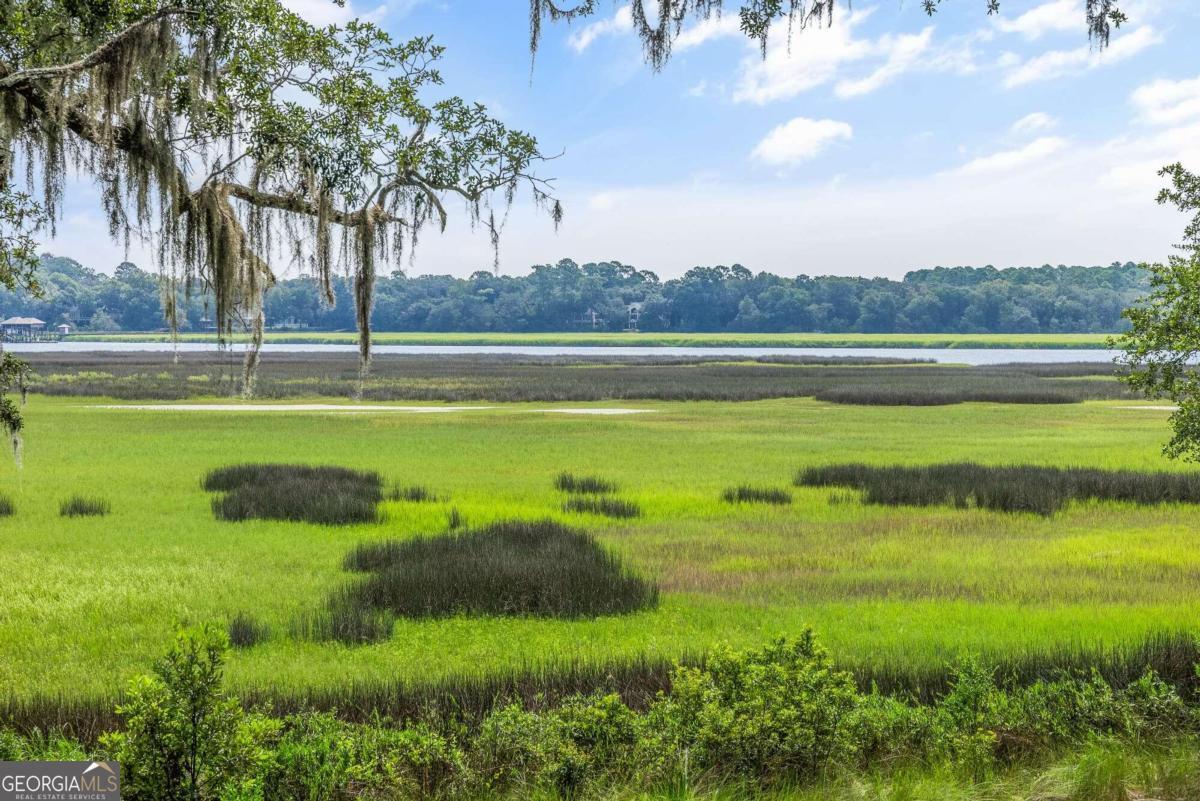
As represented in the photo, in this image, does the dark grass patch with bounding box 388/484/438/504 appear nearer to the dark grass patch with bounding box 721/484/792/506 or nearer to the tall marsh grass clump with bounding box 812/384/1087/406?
the dark grass patch with bounding box 721/484/792/506

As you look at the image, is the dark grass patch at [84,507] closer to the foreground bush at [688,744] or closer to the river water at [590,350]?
the foreground bush at [688,744]

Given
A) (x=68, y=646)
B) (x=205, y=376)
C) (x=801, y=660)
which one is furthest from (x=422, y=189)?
(x=205, y=376)

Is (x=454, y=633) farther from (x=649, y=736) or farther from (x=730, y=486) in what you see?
(x=730, y=486)

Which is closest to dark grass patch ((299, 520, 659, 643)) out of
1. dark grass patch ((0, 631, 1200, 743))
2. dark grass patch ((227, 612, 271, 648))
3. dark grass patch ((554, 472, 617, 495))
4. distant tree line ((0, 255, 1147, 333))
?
dark grass patch ((227, 612, 271, 648))

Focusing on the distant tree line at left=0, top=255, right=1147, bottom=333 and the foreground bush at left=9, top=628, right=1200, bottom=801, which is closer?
the foreground bush at left=9, top=628, right=1200, bottom=801

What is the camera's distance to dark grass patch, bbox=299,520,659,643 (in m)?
11.2

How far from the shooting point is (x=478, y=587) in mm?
12242

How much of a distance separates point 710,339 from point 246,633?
159 meters

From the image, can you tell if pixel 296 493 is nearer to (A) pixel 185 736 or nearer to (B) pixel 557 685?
(B) pixel 557 685

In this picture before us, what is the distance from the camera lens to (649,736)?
6.64 meters

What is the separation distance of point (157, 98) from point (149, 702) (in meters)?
6.09

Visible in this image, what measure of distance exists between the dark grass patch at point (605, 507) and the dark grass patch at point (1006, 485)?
15.4 feet

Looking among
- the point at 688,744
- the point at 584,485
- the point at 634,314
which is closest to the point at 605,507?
the point at 584,485

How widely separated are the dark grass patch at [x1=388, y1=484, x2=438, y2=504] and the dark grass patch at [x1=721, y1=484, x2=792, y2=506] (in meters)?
5.66
